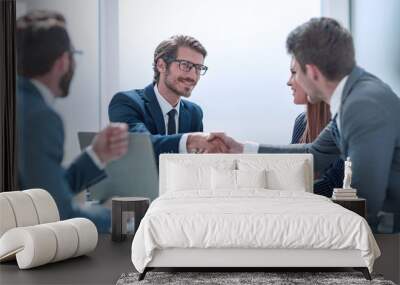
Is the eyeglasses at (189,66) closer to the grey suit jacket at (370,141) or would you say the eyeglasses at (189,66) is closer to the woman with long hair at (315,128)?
the woman with long hair at (315,128)

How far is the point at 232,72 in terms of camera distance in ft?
24.4

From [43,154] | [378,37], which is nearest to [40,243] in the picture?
[43,154]

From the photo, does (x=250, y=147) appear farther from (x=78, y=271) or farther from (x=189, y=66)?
(x=78, y=271)

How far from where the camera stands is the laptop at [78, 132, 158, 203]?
7.37 metres

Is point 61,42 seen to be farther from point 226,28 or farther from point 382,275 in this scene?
point 382,275

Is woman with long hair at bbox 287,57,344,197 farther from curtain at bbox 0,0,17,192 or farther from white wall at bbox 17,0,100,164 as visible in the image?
curtain at bbox 0,0,17,192

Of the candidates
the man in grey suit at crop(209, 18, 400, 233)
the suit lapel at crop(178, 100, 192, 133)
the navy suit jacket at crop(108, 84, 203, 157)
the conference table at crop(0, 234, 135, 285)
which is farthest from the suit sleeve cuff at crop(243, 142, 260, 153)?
the conference table at crop(0, 234, 135, 285)

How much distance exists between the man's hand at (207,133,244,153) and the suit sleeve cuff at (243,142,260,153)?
0.11ft

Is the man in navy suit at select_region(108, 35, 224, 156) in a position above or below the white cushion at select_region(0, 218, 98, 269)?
above

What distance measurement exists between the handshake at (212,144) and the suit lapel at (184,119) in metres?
0.09

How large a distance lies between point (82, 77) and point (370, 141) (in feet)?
10.6

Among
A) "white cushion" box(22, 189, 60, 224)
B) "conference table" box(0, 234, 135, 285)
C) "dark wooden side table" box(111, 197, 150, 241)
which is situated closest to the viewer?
"conference table" box(0, 234, 135, 285)

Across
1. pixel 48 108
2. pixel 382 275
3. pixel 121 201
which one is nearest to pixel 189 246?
pixel 382 275

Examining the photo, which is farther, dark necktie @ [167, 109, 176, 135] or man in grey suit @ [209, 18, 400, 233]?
dark necktie @ [167, 109, 176, 135]
